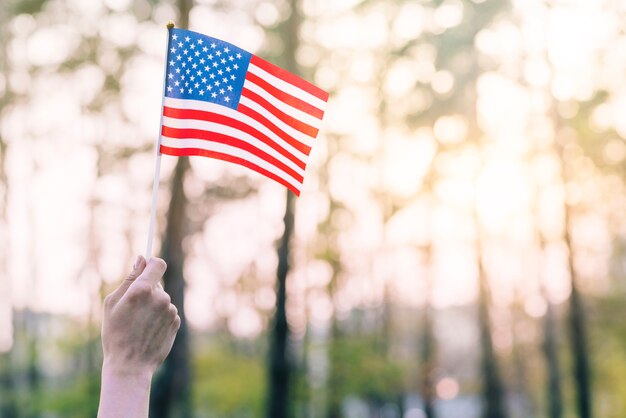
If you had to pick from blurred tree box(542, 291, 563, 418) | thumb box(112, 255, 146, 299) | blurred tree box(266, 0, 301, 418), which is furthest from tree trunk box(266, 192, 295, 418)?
blurred tree box(542, 291, 563, 418)

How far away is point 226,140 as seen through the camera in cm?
454

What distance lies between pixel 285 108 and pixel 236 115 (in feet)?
1.19

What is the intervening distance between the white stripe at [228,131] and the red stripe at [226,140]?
18 millimetres

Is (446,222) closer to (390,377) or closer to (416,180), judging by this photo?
(416,180)

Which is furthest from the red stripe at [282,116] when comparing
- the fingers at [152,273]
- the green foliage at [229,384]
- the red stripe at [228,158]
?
the green foliage at [229,384]

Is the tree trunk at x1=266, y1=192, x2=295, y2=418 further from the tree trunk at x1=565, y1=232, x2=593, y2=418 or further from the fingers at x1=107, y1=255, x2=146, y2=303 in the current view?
the fingers at x1=107, y1=255, x2=146, y2=303

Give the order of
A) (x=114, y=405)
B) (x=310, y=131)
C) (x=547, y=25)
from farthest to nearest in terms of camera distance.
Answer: (x=547, y=25) → (x=310, y=131) → (x=114, y=405)

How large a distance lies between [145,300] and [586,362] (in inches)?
703

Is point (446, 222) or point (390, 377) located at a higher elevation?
point (446, 222)

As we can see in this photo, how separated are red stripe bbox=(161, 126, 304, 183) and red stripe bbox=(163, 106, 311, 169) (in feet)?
0.23

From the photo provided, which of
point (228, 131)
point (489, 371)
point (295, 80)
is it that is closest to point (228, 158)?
point (228, 131)

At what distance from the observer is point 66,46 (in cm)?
1587

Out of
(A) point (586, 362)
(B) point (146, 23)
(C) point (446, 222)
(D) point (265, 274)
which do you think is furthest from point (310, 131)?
(D) point (265, 274)

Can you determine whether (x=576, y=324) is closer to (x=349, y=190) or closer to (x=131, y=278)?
(x=349, y=190)
